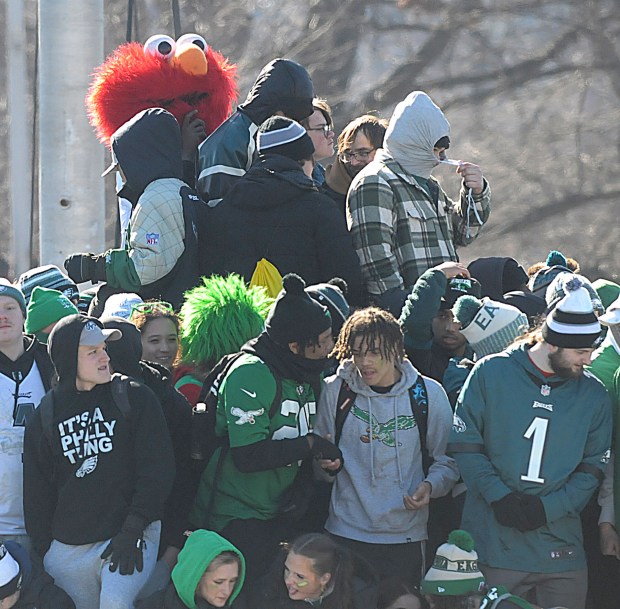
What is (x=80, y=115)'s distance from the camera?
6.81 m

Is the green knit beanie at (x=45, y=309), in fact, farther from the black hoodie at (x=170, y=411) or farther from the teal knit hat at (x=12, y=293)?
the black hoodie at (x=170, y=411)

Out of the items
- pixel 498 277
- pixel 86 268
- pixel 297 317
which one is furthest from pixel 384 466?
pixel 86 268

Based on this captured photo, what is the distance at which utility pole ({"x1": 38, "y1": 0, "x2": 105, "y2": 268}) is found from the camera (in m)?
6.76

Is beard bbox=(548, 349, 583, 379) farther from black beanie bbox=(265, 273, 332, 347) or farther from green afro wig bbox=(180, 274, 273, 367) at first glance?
green afro wig bbox=(180, 274, 273, 367)

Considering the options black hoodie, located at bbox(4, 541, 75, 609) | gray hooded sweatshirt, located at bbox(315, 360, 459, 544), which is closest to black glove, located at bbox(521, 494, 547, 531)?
gray hooded sweatshirt, located at bbox(315, 360, 459, 544)

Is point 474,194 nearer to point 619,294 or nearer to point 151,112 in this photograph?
point 619,294

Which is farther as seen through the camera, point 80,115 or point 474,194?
point 80,115

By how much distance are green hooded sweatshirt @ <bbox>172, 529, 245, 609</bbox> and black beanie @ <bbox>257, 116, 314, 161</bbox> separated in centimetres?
174

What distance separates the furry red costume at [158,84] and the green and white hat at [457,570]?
275 cm

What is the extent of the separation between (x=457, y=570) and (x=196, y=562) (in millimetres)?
857

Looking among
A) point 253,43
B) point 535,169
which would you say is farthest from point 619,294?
point 253,43

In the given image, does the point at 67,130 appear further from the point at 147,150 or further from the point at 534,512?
the point at 534,512

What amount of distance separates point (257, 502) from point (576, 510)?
3.54ft

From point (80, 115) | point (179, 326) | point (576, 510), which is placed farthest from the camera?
point (80, 115)
